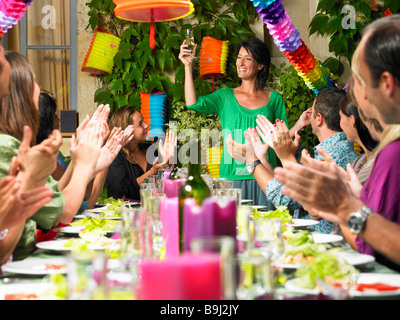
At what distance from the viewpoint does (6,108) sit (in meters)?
1.98

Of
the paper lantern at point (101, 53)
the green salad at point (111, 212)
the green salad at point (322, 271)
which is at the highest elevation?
the paper lantern at point (101, 53)

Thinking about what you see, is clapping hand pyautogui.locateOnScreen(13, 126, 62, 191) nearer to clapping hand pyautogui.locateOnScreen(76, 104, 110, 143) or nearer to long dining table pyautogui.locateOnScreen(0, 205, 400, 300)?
long dining table pyautogui.locateOnScreen(0, 205, 400, 300)

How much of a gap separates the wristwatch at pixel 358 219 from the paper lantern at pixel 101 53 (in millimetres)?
4290

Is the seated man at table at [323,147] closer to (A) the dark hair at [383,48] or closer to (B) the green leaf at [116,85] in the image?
(A) the dark hair at [383,48]

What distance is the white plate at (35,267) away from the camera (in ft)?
4.35

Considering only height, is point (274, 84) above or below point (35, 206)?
above

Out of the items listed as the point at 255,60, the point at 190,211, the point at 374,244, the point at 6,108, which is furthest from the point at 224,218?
the point at 255,60

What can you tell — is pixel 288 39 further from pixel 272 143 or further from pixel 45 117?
pixel 45 117

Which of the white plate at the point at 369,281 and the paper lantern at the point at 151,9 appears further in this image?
the paper lantern at the point at 151,9

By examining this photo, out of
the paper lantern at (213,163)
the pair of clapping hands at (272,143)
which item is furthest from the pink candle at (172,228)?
the paper lantern at (213,163)

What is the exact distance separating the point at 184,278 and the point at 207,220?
14.5 inches

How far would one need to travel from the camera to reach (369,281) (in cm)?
124
